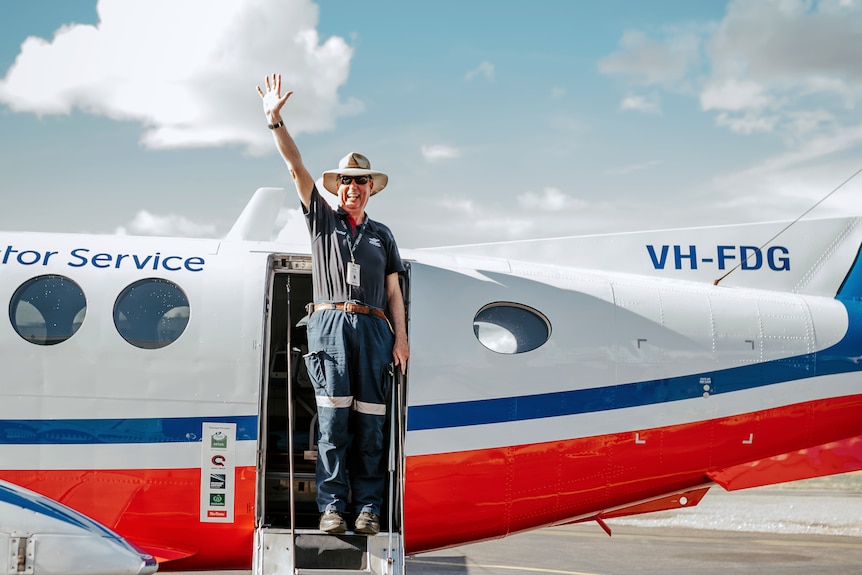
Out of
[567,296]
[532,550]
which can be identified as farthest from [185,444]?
[532,550]

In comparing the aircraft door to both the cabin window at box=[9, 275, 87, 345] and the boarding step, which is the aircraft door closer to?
the boarding step

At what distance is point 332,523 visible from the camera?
5.75m

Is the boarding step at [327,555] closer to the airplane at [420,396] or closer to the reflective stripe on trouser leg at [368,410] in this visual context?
the airplane at [420,396]

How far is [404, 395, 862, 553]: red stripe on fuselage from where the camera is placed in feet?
21.7

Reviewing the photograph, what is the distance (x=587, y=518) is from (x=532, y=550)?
536 centimetres

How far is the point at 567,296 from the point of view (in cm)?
Result: 706

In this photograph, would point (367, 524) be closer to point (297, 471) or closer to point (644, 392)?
point (297, 471)

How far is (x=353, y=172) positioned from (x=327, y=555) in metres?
2.59

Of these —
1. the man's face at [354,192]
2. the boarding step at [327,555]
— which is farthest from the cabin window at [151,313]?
the boarding step at [327,555]

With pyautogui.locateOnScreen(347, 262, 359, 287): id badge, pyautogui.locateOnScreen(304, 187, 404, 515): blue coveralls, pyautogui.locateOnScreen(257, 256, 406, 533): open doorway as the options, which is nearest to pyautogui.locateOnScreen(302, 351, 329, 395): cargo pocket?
pyautogui.locateOnScreen(304, 187, 404, 515): blue coveralls

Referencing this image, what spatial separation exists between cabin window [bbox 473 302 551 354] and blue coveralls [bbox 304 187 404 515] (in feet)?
3.07

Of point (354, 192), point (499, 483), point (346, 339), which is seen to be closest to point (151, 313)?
point (346, 339)

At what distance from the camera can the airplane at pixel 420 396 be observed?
20.6ft

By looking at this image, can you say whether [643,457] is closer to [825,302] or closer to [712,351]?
[712,351]
